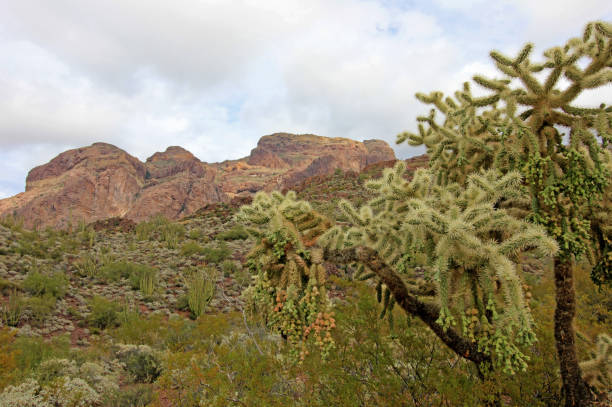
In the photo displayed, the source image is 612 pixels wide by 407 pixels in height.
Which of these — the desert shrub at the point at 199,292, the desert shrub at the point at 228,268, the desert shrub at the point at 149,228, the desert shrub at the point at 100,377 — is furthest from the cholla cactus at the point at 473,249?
the desert shrub at the point at 149,228

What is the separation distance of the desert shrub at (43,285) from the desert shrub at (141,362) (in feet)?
15.7

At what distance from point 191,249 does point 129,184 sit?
54.6 meters

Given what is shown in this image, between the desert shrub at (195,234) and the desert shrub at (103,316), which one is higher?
the desert shrub at (195,234)

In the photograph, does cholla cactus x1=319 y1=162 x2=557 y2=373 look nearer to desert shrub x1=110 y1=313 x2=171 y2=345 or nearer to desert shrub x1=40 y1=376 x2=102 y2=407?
desert shrub x1=40 y1=376 x2=102 y2=407

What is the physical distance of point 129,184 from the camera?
211 ft

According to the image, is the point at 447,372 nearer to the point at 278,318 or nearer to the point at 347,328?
the point at 347,328

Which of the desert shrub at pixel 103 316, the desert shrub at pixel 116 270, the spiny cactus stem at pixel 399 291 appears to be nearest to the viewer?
the spiny cactus stem at pixel 399 291

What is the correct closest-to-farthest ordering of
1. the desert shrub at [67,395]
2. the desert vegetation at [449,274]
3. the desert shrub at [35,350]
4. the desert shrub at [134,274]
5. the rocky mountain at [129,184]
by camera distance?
the desert vegetation at [449,274]
the desert shrub at [67,395]
the desert shrub at [35,350]
the desert shrub at [134,274]
the rocky mountain at [129,184]

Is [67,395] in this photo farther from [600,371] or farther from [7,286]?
[7,286]

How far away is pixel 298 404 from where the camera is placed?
4516 mm

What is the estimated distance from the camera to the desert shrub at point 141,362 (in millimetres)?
7727

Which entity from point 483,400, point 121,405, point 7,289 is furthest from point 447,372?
point 7,289

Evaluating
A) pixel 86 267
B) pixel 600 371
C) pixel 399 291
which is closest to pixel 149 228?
pixel 86 267

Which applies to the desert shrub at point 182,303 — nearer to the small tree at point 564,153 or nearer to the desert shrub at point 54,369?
the desert shrub at point 54,369
